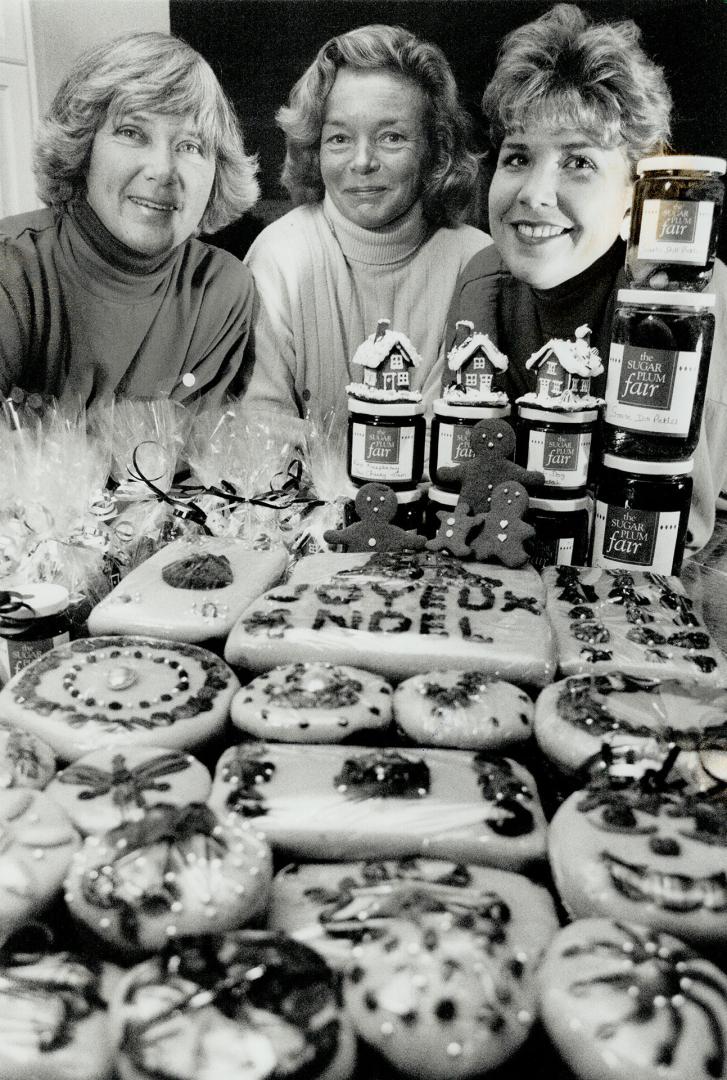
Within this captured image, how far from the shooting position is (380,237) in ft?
8.68

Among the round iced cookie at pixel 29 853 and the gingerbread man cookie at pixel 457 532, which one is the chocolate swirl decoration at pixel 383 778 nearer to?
the round iced cookie at pixel 29 853

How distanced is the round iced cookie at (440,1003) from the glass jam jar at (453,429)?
1.30 metres

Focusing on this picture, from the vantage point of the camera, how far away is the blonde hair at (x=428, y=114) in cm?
247

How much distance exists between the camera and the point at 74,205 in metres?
2.67

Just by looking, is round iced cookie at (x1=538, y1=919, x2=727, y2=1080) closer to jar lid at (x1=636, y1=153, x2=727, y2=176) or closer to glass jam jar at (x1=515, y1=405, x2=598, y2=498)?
glass jam jar at (x1=515, y1=405, x2=598, y2=498)

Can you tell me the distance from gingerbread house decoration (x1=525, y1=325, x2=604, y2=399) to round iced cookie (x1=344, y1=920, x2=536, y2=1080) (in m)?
1.39

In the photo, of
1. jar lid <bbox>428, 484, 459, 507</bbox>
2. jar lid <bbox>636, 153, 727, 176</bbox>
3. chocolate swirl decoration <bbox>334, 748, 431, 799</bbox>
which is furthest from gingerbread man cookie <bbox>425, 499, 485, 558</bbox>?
jar lid <bbox>636, 153, 727, 176</bbox>

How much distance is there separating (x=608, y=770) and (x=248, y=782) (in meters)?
0.49

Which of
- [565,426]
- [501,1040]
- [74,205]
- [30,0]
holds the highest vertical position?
[30,0]

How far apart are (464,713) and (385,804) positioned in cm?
22

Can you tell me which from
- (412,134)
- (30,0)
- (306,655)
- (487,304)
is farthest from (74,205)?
(306,655)

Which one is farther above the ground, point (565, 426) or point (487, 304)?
point (487, 304)

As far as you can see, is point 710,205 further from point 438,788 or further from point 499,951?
point 499,951

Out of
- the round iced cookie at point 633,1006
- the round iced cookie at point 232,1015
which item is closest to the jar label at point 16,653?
the round iced cookie at point 232,1015
